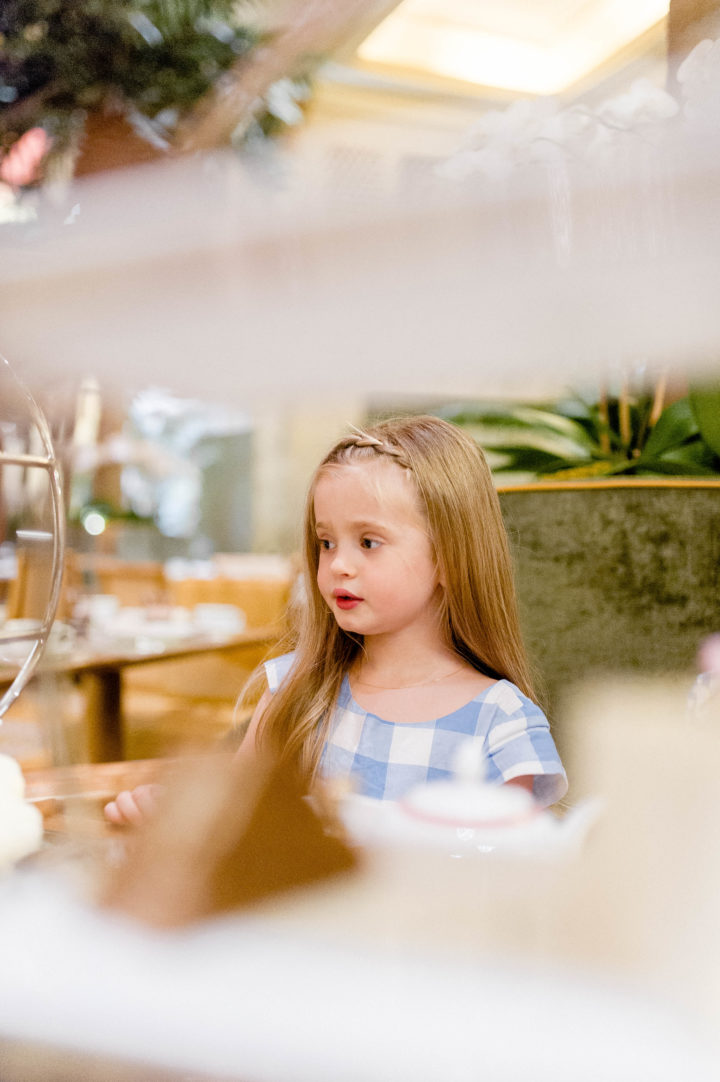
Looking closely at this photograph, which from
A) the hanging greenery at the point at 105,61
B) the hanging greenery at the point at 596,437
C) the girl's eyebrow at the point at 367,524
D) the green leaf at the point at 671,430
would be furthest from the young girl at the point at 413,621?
the hanging greenery at the point at 105,61

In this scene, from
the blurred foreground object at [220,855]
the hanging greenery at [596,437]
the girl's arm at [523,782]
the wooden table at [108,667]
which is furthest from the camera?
the wooden table at [108,667]

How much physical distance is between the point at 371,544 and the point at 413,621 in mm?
54

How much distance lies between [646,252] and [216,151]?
1.21 ft

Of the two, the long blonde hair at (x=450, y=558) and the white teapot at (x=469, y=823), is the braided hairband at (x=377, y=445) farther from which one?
the white teapot at (x=469, y=823)

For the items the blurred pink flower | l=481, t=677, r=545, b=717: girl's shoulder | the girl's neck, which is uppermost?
the blurred pink flower

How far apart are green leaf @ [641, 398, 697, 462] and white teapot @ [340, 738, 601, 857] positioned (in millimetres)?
366

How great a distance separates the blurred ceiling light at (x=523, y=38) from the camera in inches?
14.2

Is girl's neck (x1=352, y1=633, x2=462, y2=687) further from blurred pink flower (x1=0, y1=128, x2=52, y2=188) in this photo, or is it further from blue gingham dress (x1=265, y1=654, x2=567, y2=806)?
blurred pink flower (x1=0, y1=128, x2=52, y2=188)

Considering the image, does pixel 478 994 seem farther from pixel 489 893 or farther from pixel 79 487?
pixel 79 487

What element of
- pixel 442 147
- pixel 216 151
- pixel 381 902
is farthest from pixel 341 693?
pixel 216 151

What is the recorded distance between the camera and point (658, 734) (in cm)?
29

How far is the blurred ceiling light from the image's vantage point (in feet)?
1.18

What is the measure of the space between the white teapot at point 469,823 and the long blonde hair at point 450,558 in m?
0.09

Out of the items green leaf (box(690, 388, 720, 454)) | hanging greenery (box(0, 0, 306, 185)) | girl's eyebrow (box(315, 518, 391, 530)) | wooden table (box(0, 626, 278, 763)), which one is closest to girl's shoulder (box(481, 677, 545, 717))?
girl's eyebrow (box(315, 518, 391, 530))
